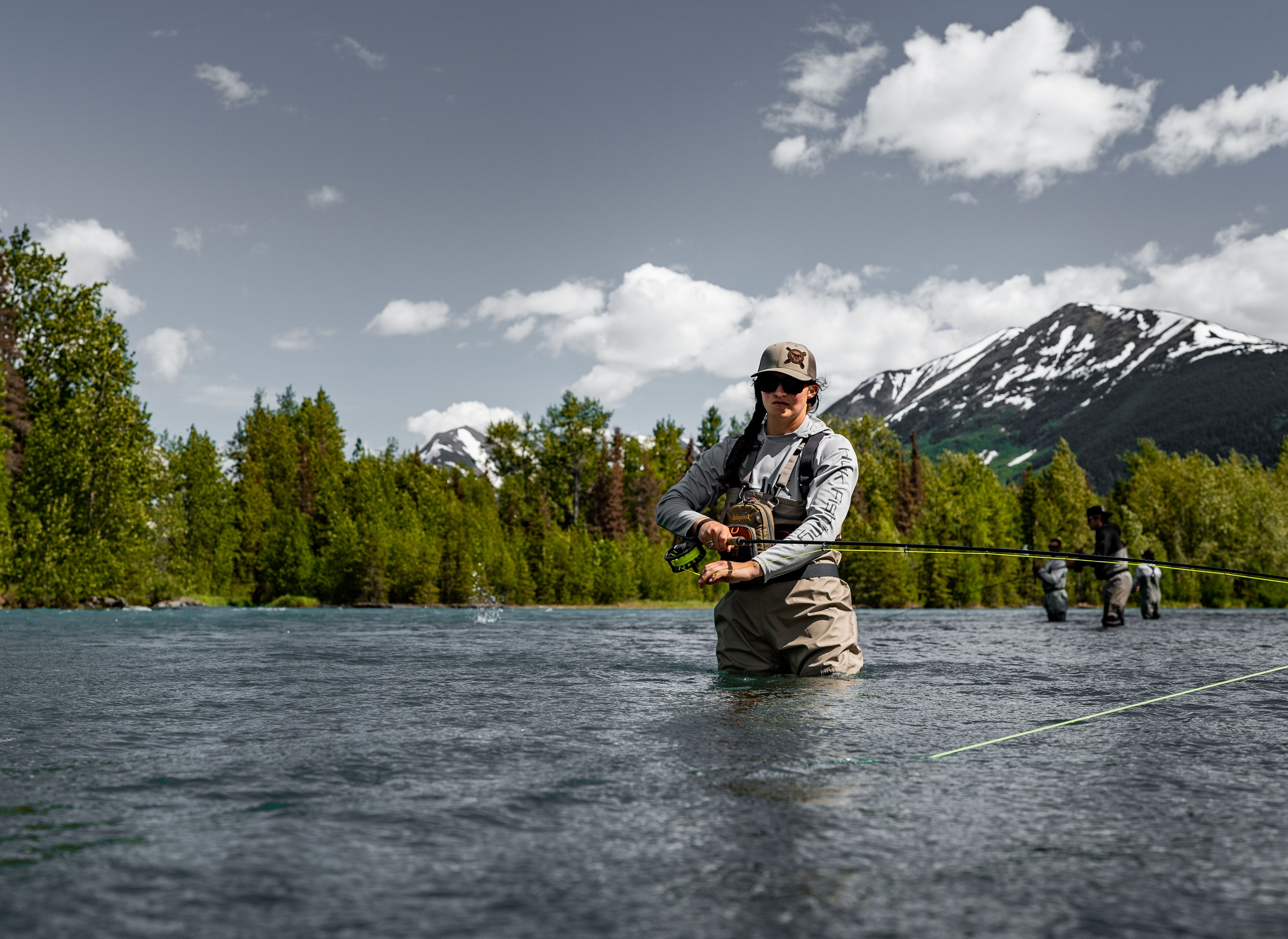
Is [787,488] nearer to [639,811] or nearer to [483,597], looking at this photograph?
[639,811]

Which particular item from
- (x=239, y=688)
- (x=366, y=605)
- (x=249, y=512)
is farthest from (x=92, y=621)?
(x=249, y=512)

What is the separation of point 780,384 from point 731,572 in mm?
1408

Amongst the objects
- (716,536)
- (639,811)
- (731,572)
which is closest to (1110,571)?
(716,536)

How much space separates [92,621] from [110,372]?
20385 mm

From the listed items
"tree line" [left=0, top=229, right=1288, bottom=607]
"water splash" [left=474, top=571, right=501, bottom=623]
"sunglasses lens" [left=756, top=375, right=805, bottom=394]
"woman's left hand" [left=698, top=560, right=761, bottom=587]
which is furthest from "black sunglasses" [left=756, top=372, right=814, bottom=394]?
"water splash" [left=474, top=571, right=501, bottom=623]

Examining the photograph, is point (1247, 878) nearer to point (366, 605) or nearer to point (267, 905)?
point (267, 905)

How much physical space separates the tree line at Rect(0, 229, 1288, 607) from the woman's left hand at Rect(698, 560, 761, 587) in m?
36.4

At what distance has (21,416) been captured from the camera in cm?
3903

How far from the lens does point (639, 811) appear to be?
2604 mm

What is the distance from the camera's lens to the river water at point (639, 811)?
1.84 m

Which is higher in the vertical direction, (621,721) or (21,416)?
(21,416)

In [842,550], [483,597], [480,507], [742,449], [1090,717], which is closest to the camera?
[1090,717]

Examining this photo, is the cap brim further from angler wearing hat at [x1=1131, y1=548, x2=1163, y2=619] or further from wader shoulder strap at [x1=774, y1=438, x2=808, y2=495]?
angler wearing hat at [x1=1131, y1=548, x2=1163, y2=619]

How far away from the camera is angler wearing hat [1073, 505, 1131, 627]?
17.6m
